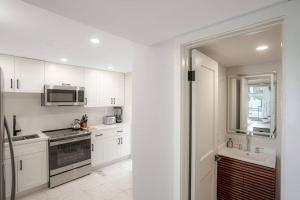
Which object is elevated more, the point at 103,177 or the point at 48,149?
the point at 48,149

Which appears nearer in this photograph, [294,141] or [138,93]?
[294,141]

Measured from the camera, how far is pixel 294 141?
85 centimetres

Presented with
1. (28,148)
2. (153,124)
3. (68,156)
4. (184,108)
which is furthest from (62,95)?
(184,108)

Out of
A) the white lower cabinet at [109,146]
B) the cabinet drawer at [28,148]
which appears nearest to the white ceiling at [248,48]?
the white lower cabinet at [109,146]

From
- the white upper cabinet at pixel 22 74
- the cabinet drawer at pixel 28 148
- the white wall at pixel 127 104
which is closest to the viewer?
the cabinet drawer at pixel 28 148

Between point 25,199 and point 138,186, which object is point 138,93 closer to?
point 138,186

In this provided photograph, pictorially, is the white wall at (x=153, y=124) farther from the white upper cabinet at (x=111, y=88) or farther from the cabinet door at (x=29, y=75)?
the white upper cabinet at (x=111, y=88)

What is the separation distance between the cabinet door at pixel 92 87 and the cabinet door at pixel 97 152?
2.86ft

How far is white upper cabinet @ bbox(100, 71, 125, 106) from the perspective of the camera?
13.1 ft

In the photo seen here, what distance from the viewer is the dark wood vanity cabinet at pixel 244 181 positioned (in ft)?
6.49

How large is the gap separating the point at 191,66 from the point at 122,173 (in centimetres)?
295

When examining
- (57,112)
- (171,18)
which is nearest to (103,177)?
(57,112)

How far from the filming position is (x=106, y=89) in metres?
4.08

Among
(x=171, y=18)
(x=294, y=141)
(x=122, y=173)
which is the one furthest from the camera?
(x=122, y=173)
